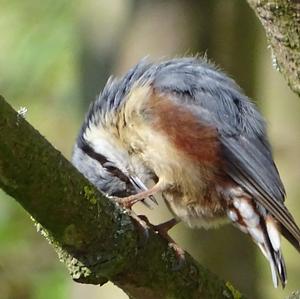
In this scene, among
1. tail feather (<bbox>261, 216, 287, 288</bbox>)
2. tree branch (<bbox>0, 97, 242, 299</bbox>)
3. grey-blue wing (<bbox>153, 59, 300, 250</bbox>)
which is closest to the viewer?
tree branch (<bbox>0, 97, 242, 299</bbox>)

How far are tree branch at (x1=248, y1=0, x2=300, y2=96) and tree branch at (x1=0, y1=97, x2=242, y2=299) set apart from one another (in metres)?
0.65

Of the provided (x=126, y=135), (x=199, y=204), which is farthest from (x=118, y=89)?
(x=199, y=204)

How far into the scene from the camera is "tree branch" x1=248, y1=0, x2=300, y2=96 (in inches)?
107

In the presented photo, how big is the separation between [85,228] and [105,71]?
2.47 m

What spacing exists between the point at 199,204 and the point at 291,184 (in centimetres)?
280

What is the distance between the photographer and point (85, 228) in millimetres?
2340

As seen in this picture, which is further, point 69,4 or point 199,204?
point 69,4

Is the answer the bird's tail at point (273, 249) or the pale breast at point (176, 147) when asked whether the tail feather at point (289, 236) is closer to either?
the bird's tail at point (273, 249)

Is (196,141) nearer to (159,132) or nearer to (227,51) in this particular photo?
(159,132)

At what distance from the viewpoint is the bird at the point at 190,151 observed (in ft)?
11.4

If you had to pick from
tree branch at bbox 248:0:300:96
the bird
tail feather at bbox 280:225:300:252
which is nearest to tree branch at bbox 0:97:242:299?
tail feather at bbox 280:225:300:252

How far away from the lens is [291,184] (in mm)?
6312

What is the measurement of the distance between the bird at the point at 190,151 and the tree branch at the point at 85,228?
1.80 feet

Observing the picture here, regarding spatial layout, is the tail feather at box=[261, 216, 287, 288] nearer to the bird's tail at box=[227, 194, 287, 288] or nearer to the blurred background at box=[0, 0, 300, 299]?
the bird's tail at box=[227, 194, 287, 288]
